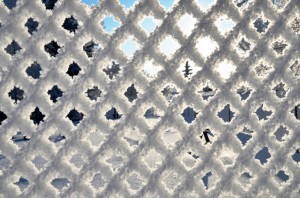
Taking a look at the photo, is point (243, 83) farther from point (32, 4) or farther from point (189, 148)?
point (32, 4)

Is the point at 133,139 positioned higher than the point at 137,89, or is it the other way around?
the point at 133,139

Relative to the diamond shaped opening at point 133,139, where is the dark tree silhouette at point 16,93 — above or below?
above

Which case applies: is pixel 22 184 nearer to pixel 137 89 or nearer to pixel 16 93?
pixel 137 89

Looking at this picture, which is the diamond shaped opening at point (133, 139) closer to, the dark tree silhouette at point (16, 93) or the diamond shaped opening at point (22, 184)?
the diamond shaped opening at point (22, 184)

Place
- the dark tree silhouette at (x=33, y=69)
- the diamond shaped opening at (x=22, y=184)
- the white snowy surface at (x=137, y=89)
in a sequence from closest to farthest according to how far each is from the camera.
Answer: the white snowy surface at (x=137, y=89)
the diamond shaped opening at (x=22, y=184)
the dark tree silhouette at (x=33, y=69)

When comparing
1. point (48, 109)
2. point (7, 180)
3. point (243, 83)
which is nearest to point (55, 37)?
point (48, 109)

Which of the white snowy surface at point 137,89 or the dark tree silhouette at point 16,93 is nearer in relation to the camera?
the white snowy surface at point 137,89

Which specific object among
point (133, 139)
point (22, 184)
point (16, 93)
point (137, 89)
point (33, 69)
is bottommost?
point (22, 184)

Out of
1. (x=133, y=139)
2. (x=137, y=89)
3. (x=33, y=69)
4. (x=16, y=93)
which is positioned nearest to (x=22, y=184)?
(x=137, y=89)

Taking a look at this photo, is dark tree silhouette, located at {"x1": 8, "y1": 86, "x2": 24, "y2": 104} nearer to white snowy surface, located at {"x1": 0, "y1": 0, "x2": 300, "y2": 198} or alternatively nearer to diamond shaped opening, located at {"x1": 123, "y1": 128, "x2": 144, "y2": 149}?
diamond shaped opening, located at {"x1": 123, "y1": 128, "x2": 144, "y2": 149}

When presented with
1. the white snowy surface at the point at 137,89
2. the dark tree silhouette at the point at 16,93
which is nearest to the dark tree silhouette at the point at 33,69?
the dark tree silhouette at the point at 16,93
